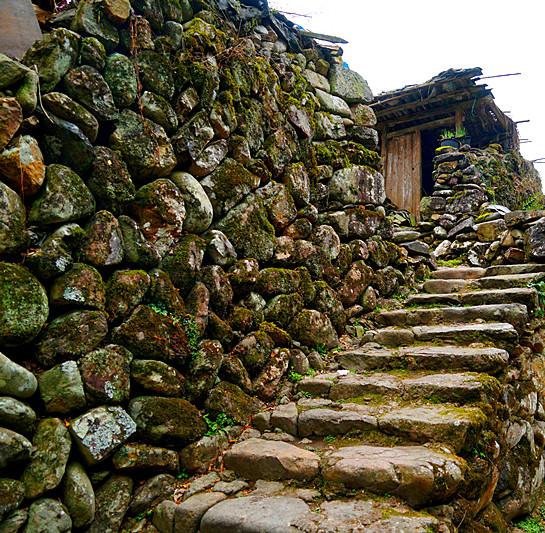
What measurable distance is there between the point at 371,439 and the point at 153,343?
1627 mm

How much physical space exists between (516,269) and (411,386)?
288 cm

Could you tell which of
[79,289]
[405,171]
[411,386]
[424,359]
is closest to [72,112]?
[79,289]

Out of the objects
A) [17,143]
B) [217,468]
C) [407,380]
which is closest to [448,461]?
[407,380]

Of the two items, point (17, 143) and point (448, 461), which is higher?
point (17, 143)

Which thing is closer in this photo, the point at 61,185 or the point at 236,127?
the point at 61,185

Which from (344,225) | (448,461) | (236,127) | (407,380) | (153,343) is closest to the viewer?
(448,461)

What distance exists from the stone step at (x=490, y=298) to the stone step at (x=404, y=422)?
6.02 ft

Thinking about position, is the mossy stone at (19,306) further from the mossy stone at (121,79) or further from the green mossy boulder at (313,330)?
the green mossy boulder at (313,330)

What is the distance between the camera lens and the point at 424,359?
318 centimetres

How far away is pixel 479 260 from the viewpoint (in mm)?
5898

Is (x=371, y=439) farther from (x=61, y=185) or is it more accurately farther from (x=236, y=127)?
(x=236, y=127)

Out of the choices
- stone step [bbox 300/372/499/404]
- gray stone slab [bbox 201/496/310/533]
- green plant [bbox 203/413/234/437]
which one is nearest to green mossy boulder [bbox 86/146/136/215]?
green plant [bbox 203/413/234/437]

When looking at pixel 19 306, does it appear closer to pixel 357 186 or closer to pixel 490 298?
pixel 357 186

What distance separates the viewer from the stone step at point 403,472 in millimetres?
1931
